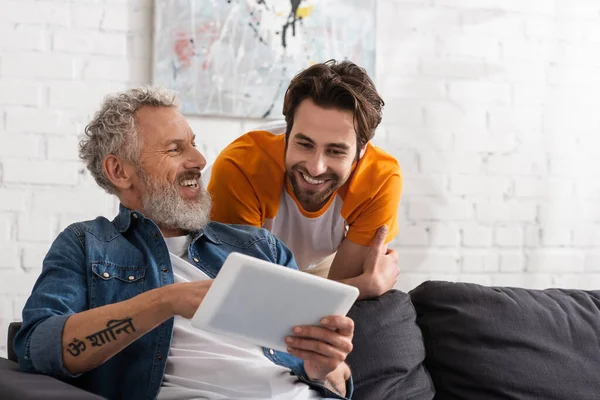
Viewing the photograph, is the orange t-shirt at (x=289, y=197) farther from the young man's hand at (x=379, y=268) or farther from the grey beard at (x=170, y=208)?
the grey beard at (x=170, y=208)

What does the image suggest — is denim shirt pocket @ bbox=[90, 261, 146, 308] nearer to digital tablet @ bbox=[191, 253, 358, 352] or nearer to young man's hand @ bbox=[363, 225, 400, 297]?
digital tablet @ bbox=[191, 253, 358, 352]

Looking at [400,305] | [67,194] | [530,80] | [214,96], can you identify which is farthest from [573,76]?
[67,194]

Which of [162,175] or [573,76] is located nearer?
[162,175]

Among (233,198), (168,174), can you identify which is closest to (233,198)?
(233,198)

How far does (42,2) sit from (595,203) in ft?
8.64

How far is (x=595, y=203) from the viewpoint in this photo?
387 centimetres

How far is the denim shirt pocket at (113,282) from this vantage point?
1723 mm

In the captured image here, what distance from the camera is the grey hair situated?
1.95m

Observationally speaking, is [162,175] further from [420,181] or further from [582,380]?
[420,181]

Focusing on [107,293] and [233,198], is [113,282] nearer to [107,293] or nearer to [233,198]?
[107,293]

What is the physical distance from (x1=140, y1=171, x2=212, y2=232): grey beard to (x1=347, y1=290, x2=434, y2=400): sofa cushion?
537mm

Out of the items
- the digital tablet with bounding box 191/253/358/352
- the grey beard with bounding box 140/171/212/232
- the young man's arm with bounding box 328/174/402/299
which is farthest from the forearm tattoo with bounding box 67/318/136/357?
the young man's arm with bounding box 328/174/402/299

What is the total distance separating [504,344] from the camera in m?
2.32

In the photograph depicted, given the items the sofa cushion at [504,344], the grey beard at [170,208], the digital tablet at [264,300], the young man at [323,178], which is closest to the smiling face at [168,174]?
the grey beard at [170,208]
